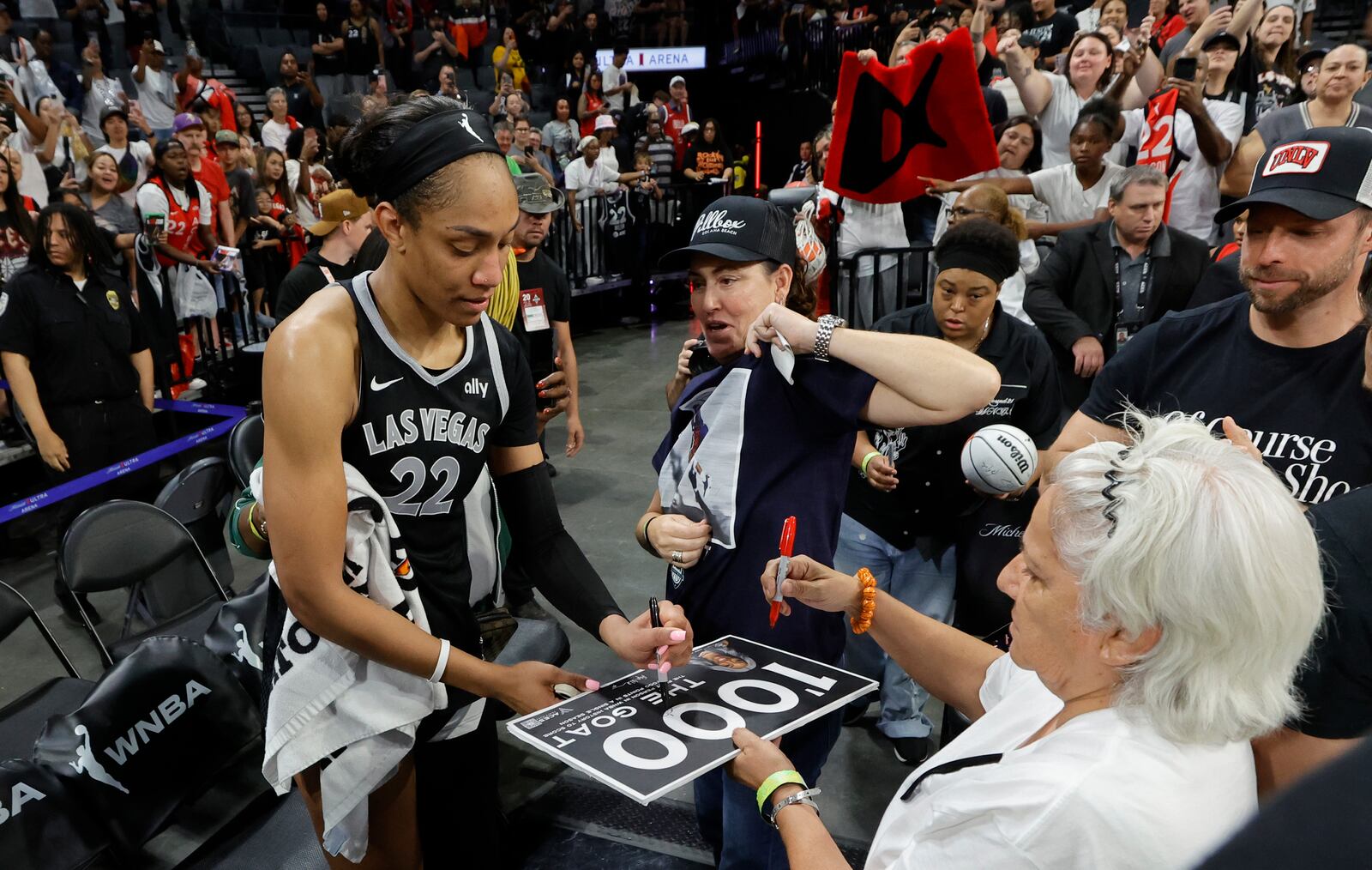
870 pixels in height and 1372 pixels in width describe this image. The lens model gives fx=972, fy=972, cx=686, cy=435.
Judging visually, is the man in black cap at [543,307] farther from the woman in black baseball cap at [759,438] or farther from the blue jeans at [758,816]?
the blue jeans at [758,816]

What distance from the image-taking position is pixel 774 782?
5.44 ft

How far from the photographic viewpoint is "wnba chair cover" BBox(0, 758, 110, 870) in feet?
8.09

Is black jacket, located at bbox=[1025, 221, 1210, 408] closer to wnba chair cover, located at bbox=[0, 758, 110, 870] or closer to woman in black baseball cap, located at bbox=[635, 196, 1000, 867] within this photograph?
woman in black baseball cap, located at bbox=[635, 196, 1000, 867]

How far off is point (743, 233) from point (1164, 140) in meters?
4.55

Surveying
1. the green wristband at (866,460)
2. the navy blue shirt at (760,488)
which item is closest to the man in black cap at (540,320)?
the green wristband at (866,460)

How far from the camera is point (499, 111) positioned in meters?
12.4

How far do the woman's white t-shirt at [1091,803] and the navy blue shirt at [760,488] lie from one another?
742 mm

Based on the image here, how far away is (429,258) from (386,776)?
40.2 inches

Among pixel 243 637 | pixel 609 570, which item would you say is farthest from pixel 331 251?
pixel 609 570

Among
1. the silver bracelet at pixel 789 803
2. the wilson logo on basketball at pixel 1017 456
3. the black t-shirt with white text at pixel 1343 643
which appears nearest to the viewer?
the black t-shirt with white text at pixel 1343 643

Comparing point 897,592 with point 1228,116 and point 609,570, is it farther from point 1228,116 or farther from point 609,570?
point 1228,116

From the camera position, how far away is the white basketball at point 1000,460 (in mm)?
2957

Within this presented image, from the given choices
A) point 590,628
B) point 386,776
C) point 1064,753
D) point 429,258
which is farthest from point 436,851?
point 1064,753

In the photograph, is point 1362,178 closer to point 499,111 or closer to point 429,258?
point 429,258
